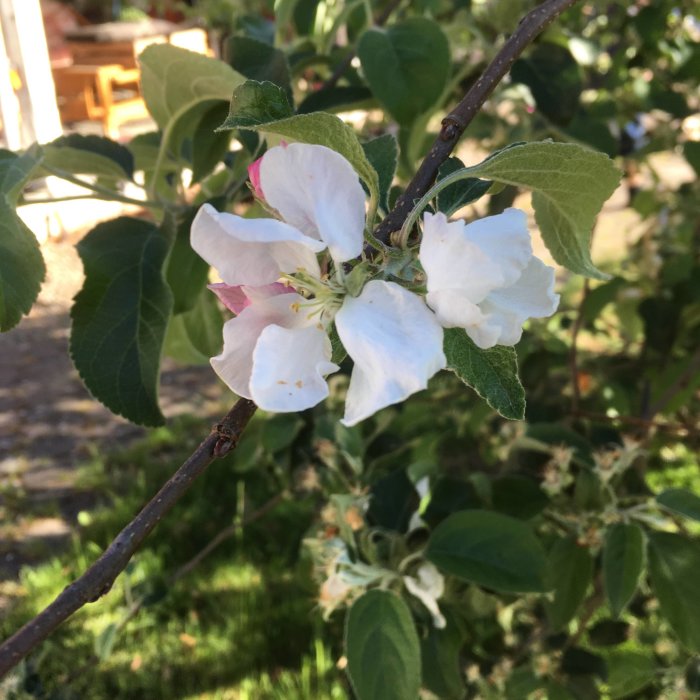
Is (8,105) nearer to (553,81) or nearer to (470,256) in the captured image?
(553,81)

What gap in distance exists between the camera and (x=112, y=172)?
750mm

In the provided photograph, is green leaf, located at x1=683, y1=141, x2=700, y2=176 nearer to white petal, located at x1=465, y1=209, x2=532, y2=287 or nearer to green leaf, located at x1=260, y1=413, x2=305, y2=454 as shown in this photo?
green leaf, located at x1=260, y1=413, x2=305, y2=454

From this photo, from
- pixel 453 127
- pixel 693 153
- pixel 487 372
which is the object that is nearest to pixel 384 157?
pixel 453 127

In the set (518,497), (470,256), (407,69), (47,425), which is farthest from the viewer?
(47,425)

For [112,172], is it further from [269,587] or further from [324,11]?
[269,587]

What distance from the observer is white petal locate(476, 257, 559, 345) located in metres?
0.35

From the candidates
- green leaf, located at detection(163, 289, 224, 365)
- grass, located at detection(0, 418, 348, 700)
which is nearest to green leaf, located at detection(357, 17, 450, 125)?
green leaf, located at detection(163, 289, 224, 365)

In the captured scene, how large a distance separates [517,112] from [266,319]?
1.08 metres

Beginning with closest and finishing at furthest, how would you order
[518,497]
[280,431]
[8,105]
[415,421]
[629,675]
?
[518,497] < [629,675] < [280,431] < [415,421] < [8,105]

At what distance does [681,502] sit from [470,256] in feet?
1.84

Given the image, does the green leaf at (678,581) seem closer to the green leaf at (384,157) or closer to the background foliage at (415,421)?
the background foliage at (415,421)

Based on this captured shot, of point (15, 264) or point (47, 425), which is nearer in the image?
point (15, 264)

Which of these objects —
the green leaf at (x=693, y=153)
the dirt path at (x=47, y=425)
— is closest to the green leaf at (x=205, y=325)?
the green leaf at (x=693, y=153)

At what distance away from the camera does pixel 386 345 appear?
1.06 feet
